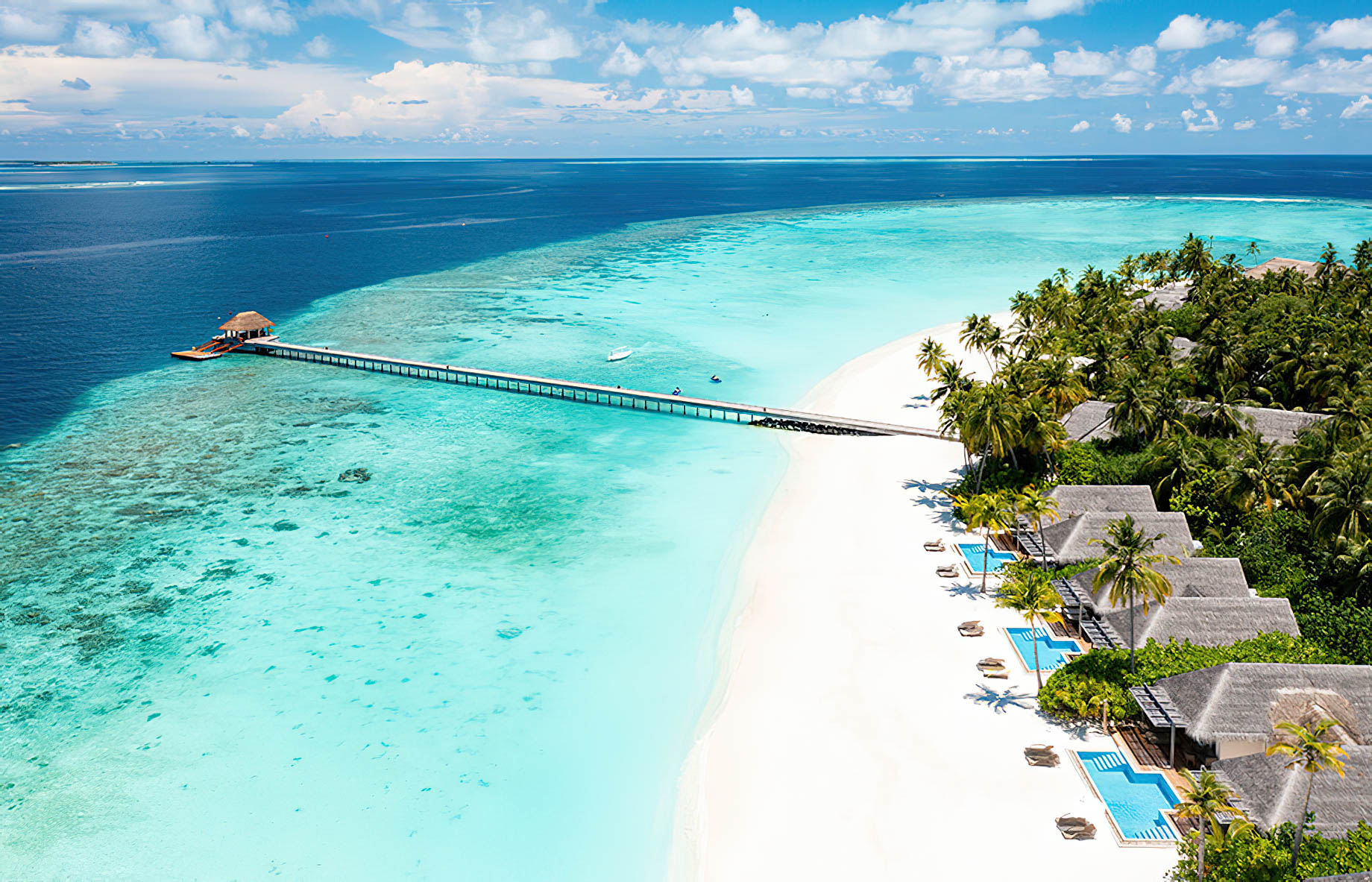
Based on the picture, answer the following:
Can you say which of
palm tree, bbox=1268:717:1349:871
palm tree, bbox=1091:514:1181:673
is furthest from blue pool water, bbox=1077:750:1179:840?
palm tree, bbox=1091:514:1181:673

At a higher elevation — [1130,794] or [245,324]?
[245,324]

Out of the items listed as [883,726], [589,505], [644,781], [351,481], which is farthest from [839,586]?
[351,481]

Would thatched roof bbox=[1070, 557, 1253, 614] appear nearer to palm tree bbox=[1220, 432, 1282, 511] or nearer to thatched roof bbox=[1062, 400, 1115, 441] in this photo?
palm tree bbox=[1220, 432, 1282, 511]

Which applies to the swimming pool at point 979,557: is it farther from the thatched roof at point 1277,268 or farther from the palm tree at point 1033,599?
the thatched roof at point 1277,268

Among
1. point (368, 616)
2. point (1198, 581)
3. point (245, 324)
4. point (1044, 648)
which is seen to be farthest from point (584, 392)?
point (1198, 581)

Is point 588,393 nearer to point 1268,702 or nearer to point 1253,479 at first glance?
point 1253,479

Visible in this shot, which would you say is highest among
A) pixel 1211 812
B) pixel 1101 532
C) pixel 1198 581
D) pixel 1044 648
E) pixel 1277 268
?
pixel 1277 268

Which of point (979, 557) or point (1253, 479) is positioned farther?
point (979, 557)
